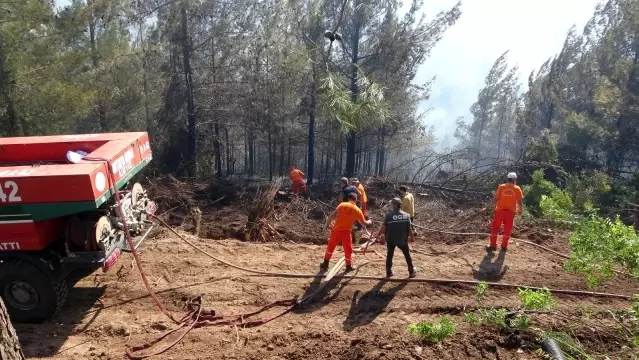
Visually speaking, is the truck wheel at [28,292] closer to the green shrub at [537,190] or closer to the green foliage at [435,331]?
the green foliage at [435,331]

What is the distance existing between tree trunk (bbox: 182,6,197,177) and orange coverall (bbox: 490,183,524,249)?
13.7 meters

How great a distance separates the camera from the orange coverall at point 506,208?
7961mm

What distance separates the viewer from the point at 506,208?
316 inches

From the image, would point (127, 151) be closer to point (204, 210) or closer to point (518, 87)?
point (204, 210)

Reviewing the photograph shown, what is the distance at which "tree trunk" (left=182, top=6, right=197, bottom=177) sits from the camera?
17.0 m

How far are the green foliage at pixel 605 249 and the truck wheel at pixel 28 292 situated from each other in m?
6.69

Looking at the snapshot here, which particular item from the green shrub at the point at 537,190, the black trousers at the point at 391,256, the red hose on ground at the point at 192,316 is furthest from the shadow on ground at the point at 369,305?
the green shrub at the point at 537,190

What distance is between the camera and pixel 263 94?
19.5m

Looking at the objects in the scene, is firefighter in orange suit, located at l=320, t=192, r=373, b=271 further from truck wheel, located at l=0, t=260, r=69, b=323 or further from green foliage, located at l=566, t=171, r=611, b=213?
green foliage, located at l=566, t=171, r=611, b=213

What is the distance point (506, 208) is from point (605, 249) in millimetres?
3403

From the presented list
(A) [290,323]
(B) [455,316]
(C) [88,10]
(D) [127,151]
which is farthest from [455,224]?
(C) [88,10]

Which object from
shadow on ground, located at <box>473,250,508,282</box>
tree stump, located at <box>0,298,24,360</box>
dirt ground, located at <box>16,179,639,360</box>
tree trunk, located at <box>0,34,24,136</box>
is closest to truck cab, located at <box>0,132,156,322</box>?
dirt ground, located at <box>16,179,639,360</box>

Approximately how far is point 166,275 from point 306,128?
15.4 metres

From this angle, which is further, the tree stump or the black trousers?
the black trousers
